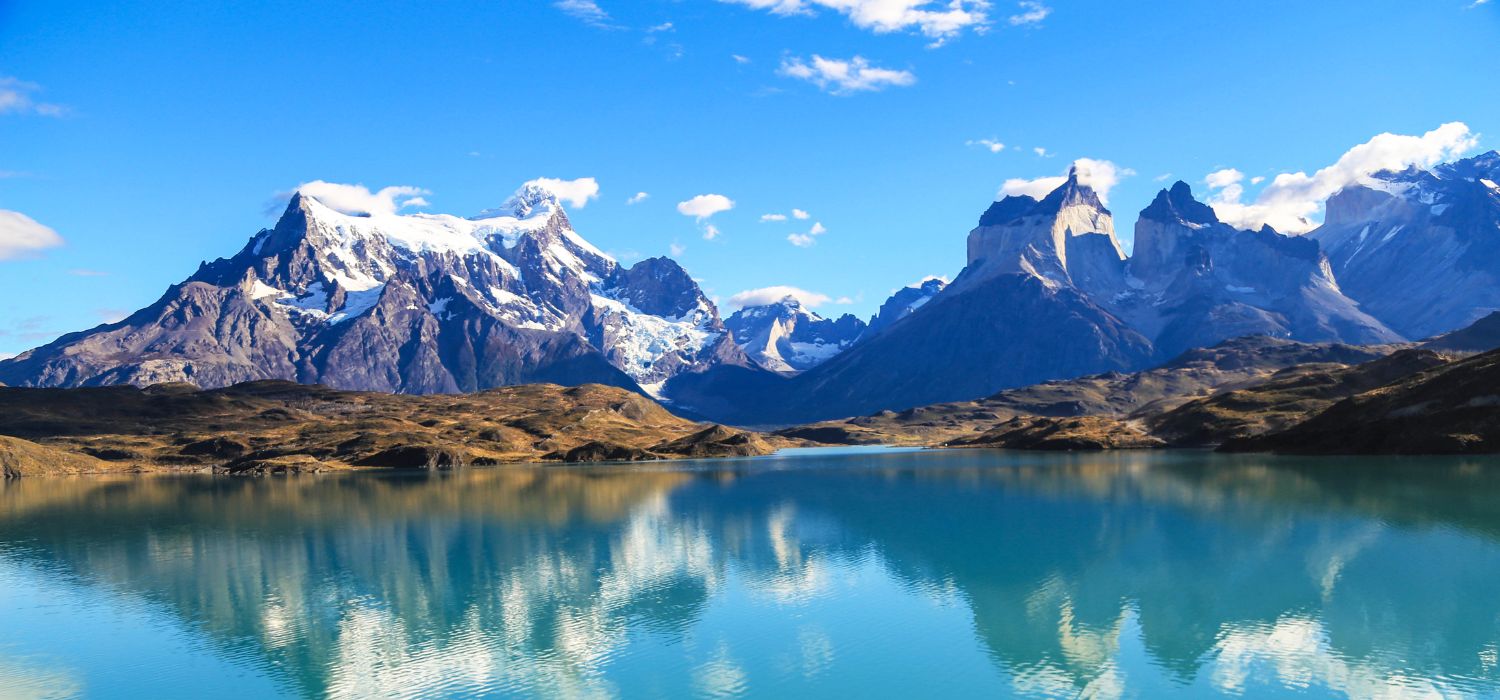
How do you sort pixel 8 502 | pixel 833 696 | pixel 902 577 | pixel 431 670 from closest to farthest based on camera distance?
1. pixel 833 696
2. pixel 431 670
3. pixel 902 577
4. pixel 8 502

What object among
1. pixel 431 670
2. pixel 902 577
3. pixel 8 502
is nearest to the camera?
pixel 431 670

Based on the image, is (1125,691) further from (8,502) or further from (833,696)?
(8,502)

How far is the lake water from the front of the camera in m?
49.4

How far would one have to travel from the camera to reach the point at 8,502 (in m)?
170

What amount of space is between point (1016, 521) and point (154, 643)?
84429mm

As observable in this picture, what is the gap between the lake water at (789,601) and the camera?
162 feet

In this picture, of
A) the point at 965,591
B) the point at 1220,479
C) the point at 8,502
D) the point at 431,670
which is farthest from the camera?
the point at 8,502

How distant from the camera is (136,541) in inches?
4281

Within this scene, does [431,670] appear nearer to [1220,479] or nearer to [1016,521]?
[1016,521]

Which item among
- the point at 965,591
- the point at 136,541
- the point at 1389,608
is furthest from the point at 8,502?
the point at 1389,608

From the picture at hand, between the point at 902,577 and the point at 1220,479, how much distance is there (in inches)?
3987

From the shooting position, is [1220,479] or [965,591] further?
[1220,479]

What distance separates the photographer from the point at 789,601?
223 ft

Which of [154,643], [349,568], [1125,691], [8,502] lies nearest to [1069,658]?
[1125,691]
